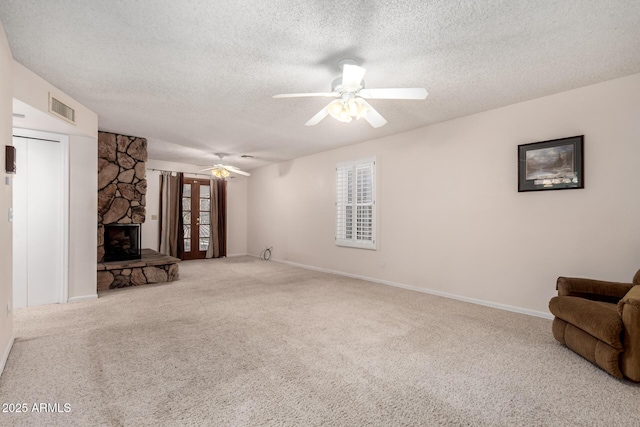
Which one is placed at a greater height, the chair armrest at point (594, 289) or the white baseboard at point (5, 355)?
the chair armrest at point (594, 289)

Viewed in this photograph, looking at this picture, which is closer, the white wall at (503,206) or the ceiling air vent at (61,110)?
the white wall at (503,206)

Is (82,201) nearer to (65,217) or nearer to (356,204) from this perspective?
(65,217)

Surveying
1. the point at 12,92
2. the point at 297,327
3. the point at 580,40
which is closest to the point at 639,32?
the point at 580,40

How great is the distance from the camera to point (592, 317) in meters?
2.33

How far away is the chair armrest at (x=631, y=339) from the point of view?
6.92 feet

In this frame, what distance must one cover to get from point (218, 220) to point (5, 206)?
6.19m

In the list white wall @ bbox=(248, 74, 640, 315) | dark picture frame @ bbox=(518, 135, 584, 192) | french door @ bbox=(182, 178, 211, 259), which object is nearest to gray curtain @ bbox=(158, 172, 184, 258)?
french door @ bbox=(182, 178, 211, 259)

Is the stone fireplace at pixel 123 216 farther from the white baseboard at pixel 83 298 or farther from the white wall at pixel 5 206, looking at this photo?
the white wall at pixel 5 206

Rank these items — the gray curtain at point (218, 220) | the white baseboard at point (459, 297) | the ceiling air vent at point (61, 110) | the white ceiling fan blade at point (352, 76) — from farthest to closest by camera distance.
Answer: the gray curtain at point (218, 220) < the white baseboard at point (459, 297) < the ceiling air vent at point (61, 110) < the white ceiling fan blade at point (352, 76)

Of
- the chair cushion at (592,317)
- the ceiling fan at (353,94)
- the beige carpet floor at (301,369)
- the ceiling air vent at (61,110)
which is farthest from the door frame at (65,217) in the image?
the chair cushion at (592,317)

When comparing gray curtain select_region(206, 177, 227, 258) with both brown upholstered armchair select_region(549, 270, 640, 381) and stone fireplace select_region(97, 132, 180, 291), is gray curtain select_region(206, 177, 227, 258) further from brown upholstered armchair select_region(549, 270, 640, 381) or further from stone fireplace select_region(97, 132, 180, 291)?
brown upholstered armchair select_region(549, 270, 640, 381)

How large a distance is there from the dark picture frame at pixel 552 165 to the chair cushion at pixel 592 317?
4.68 feet

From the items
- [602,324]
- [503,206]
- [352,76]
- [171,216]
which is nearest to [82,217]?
[171,216]

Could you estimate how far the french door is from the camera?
26.3ft
